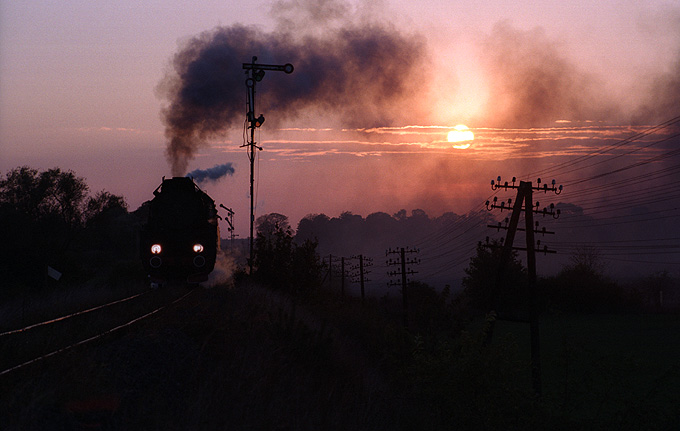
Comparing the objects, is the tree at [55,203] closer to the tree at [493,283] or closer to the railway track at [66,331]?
the railway track at [66,331]

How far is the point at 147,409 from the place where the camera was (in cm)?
756

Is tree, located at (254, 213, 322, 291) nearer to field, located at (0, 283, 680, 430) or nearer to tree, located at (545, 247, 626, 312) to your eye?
field, located at (0, 283, 680, 430)

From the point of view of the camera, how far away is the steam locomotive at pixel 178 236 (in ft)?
71.4

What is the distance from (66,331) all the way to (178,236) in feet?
29.9

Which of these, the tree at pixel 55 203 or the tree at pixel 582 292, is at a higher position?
the tree at pixel 55 203

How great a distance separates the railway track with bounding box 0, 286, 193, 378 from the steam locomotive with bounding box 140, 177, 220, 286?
1.58 meters

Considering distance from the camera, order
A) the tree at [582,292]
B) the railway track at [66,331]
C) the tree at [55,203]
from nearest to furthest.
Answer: the railway track at [66,331] < the tree at [55,203] < the tree at [582,292]

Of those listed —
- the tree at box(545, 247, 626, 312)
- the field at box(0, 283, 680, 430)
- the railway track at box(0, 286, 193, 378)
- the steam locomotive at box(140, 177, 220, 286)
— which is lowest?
the tree at box(545, 247, 626, 312)

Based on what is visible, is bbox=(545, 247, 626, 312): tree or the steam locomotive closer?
the steam locomotive

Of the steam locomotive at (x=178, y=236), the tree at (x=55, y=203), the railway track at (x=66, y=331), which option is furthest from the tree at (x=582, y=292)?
the railway track at (x=66, y=331)

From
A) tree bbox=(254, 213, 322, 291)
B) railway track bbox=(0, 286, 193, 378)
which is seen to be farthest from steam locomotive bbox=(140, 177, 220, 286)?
tree bbox=(254, 213, 322, 291)

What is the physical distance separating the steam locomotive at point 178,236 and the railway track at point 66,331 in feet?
5.20

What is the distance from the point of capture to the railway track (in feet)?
31.9

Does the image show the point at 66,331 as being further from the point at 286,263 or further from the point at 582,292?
the point at 582,292
